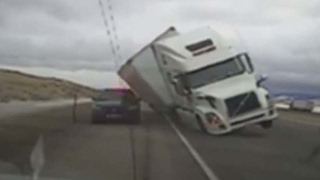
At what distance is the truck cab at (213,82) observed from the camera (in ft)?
87.7

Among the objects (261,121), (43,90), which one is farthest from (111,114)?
(43,90)

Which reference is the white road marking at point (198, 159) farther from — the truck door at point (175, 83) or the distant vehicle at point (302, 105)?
the distant vehicle at point (302, 105)

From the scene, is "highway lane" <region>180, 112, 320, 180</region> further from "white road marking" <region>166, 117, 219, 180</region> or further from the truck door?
the truck door

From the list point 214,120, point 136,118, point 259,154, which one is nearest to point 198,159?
point 259,154

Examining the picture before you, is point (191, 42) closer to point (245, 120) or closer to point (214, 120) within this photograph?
point (214, 120)

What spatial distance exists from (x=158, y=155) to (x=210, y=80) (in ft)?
34.2

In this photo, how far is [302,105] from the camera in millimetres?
72500

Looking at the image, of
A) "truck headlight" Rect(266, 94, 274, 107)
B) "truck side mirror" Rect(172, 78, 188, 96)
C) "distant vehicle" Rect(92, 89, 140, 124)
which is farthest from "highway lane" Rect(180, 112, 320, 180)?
"distant vehicle" Rect(92, 89, 140, 124)

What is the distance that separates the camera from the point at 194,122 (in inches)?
1151

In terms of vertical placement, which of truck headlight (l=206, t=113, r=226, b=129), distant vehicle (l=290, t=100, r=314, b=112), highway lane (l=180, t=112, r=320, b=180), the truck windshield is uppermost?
the truck windshield

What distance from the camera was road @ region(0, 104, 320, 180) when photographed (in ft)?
43.6

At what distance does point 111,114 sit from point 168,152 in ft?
54.4

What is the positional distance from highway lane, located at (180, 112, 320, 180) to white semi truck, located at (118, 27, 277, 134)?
0.70 meters

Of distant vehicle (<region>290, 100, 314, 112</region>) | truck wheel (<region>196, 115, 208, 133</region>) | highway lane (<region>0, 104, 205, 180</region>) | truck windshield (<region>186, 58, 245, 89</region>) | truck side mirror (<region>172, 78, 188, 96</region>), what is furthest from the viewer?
distant vehicle (<region>290, 100, 314, 112</region>)
